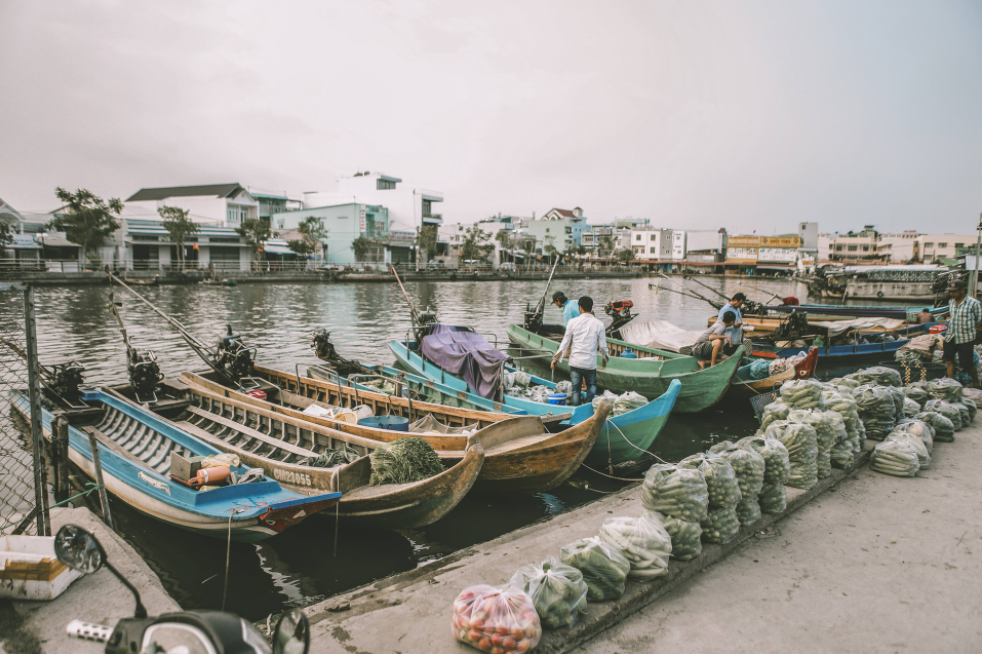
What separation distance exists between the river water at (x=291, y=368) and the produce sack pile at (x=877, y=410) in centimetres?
323

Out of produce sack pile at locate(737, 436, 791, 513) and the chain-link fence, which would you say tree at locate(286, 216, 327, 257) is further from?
produce sack pile at locate(737, 436, 791, 513)

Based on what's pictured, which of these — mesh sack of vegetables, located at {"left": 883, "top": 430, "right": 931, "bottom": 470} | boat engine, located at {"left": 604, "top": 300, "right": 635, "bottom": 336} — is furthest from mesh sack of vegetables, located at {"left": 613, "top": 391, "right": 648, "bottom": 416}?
boat engine, located at {"left": 604, "top": 300, "right": 635, "bottom": 336}

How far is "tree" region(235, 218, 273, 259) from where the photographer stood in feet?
172

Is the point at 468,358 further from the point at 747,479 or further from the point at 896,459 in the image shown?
the point at 896,459

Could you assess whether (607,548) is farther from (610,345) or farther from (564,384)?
(610,345)

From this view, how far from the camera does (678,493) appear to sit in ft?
12.5

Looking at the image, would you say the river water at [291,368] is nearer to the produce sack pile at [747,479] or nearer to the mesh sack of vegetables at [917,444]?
the produce sack pile at [747,479]

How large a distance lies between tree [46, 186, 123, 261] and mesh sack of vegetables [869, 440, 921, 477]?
170 feet

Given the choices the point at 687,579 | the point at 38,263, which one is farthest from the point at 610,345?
the point at 38,263

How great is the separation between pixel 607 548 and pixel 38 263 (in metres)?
53.0

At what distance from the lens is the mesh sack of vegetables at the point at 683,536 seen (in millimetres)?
3748

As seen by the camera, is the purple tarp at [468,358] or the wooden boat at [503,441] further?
the purple tarp at [468,358]

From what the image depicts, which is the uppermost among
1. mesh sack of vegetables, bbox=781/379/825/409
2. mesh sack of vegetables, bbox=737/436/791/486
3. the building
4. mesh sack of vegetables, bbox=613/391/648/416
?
the building

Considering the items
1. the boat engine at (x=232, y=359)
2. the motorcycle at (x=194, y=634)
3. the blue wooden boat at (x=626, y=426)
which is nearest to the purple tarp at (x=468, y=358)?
the blue wooden boat at (x=626, y=426)
